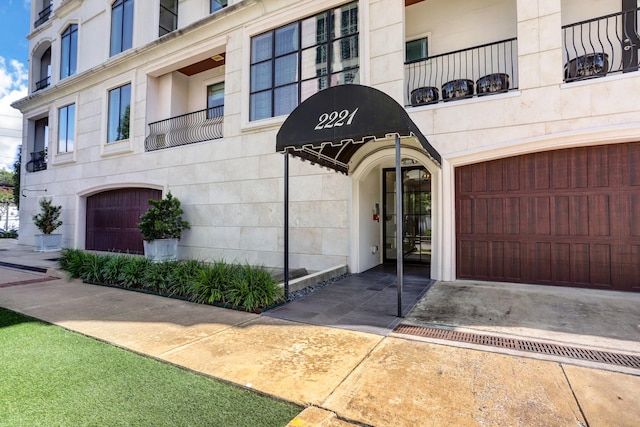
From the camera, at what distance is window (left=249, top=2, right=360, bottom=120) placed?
8.37m

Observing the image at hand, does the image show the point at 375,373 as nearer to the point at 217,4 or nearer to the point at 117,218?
the point at 217,4

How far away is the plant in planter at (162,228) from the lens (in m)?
9.84

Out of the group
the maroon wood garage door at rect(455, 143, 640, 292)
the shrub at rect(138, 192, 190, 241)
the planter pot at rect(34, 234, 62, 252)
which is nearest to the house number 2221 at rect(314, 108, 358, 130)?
the maroon wood garage door at rect(455, 143, 640, 292)

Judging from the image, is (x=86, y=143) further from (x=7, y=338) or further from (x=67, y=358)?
(x=67, y=358)

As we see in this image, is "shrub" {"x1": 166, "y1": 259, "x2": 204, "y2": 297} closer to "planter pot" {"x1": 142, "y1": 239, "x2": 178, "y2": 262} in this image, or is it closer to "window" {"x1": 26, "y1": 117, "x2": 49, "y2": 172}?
"planter pot" {"x1": 142, "y1": 239, "x2": 178, "y2": 262}

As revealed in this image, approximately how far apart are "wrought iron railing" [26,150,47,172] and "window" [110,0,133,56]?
7.29 m

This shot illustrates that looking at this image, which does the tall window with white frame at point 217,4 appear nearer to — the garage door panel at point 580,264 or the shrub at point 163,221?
the shrub at point 163,221

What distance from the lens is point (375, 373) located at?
3076mm

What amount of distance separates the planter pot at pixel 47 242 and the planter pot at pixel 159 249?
744 cm

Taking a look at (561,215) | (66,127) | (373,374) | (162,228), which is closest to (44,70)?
(66,127)

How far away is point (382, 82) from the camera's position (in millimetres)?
7730

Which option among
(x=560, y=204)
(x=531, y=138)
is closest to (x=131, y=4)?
(x=531, y=138)

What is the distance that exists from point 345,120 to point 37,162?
19266 mm

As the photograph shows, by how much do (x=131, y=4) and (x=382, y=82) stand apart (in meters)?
11.9
